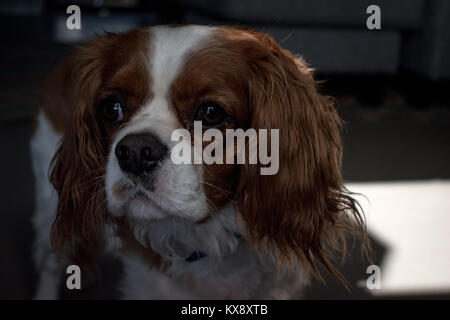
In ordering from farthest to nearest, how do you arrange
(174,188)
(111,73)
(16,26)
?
(16,26)
(111,73)
(174,188)

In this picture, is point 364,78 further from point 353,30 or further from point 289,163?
point 289,163

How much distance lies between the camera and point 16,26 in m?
7.63

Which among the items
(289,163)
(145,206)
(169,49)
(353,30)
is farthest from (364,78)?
(145,206)

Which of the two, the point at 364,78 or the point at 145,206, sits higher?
the point at 364,78

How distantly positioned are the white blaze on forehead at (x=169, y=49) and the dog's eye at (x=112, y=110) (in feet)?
0.46

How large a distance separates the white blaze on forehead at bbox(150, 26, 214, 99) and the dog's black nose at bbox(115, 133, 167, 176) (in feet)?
0.46

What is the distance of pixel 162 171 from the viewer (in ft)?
3.86

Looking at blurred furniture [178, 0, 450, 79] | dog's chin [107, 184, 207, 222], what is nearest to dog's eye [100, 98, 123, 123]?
dog's chin [107, 184, 207, 222]

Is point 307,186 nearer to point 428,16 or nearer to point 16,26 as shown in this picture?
point 428,16

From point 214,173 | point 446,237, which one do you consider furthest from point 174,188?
point 446,237

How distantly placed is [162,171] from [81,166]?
0.45m

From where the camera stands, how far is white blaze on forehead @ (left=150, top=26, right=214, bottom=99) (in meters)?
1.25

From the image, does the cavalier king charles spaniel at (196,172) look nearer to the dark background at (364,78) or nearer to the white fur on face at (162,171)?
the white fur on face at (162,171)

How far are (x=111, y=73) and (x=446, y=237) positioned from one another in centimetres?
170
